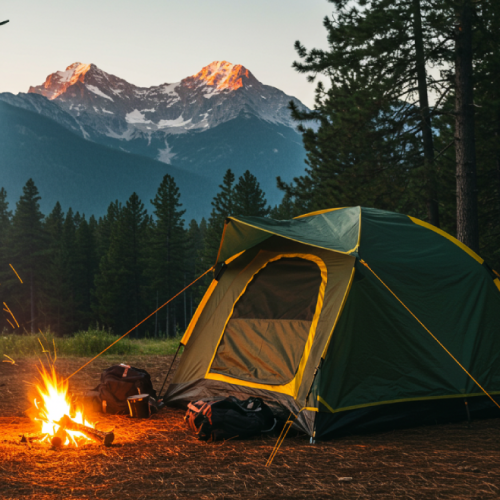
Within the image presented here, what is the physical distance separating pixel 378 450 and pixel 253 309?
2.24 metres

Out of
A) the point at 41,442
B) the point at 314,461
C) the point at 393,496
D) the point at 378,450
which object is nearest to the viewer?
the point at 393,496

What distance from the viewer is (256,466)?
387 centimetres

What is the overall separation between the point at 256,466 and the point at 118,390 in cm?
255

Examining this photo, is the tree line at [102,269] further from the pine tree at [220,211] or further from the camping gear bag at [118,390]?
the camping gear bag at [118,390]

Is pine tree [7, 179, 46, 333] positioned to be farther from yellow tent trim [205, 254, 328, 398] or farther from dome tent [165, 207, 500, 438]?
yellow tent trim [205, 254, 328, 398]

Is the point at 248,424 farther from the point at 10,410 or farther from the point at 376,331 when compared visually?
the point at 10,410

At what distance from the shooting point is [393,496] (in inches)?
125

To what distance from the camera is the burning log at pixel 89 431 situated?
4414mm

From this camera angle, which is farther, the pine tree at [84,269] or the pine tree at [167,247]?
the pine tree at [84,269]

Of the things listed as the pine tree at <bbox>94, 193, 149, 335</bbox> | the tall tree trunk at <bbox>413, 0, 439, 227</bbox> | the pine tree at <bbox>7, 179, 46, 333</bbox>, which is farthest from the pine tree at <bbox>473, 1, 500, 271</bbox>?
the pine tree at <bbox>7, 179, 46, 333</bbox>

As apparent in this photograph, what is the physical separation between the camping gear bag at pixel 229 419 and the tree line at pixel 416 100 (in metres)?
5.83

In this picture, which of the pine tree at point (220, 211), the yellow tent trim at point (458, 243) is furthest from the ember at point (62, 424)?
the pine tree at point (220, 211)

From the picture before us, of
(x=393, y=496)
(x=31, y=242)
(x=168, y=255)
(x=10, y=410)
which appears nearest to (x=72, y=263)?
(x=31, y=242)

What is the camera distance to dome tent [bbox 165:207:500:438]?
15.8 ft
